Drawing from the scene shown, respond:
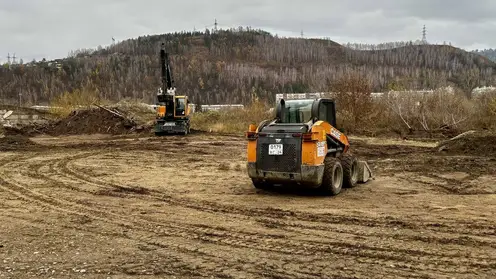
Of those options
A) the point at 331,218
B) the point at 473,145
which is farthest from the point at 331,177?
the point at 473,145

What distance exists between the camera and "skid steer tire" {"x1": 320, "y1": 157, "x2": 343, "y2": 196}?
975 centimetres

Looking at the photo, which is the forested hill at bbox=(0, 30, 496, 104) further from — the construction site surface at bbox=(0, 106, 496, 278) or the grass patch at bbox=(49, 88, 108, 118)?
the construction site surface at bbox=(0, 106, 496, 278)

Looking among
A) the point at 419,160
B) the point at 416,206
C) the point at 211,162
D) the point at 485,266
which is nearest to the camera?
the point at 485,266

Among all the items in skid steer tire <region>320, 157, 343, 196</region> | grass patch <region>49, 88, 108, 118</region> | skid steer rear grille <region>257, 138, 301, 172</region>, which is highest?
grass patch <region>49, 88, 108, 118</region>

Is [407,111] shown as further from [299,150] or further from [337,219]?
[337,219]

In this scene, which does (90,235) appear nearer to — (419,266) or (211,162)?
(419,266)

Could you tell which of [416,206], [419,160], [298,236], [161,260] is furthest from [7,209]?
[419,160]

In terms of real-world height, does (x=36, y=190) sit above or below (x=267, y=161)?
below

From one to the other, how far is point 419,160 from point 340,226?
848cm

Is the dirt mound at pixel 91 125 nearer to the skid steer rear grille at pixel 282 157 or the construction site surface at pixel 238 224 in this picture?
the construction site surface at pixel 238 224

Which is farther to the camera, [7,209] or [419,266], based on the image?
[7,209]

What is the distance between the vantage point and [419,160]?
14.8 meters

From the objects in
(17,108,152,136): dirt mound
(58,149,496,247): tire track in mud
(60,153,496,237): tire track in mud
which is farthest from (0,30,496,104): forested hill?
(60,153,496,237): tire track in mud

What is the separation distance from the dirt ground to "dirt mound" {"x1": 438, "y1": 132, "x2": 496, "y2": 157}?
105 inches
